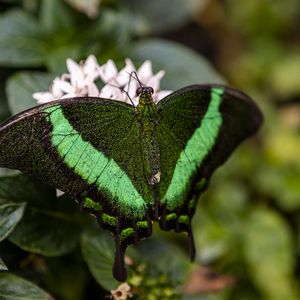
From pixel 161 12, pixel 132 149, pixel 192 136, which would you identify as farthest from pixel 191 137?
pixel 161 12

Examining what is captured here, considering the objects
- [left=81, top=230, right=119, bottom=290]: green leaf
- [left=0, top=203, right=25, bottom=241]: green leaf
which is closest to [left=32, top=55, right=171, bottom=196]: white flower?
[left=0, top=203, right=25, bottom=241]: green leaf

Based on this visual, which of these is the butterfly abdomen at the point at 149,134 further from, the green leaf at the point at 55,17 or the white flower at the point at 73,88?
the green leaf at the point at 55,17

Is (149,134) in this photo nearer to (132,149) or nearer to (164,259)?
(132,149)

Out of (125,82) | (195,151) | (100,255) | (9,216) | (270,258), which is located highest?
(125,82)

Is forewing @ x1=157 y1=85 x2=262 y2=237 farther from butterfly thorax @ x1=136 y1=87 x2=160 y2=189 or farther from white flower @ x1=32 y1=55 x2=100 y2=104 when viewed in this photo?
white flower @ x1=32 y1=55 x2=100 y2=104

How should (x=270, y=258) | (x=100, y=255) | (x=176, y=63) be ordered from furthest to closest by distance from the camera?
(x=270, y=258) → (x=176, y=63) → (x=100, y=255)

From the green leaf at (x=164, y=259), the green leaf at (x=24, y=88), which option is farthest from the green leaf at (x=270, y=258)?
the green leaf at (x=24, y=88)
